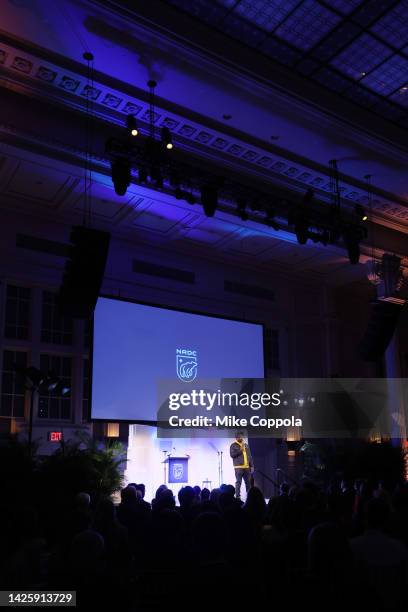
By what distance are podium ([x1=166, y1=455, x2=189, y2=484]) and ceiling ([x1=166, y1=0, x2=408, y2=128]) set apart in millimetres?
8244

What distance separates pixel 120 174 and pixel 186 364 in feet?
18.8

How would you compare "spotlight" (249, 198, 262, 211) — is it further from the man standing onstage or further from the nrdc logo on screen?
the man standing onstage

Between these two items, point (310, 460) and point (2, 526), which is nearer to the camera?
point (2, 526)

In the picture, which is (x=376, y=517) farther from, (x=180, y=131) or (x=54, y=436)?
(x=54, y=436)

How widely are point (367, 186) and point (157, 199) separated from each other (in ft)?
14.1

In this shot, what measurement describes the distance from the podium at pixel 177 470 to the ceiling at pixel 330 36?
8244 millimetres

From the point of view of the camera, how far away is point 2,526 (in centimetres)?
329

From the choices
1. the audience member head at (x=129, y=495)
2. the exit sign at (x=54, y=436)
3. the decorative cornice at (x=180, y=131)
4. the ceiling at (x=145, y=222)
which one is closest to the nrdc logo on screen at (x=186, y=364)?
the ceiling at (x=145, y=222)

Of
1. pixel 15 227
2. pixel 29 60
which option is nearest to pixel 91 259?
pixel 29 60

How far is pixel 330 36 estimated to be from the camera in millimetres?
8719

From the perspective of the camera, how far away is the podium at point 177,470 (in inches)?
517

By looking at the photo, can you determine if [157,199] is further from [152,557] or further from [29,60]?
[152,557]

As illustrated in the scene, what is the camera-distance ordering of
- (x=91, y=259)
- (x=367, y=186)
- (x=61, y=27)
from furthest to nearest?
(x=367, y=186), (x=91, y=259), (x=61, y=27)

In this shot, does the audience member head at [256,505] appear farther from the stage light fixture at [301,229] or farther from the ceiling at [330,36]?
the ceiling at [330,36]
